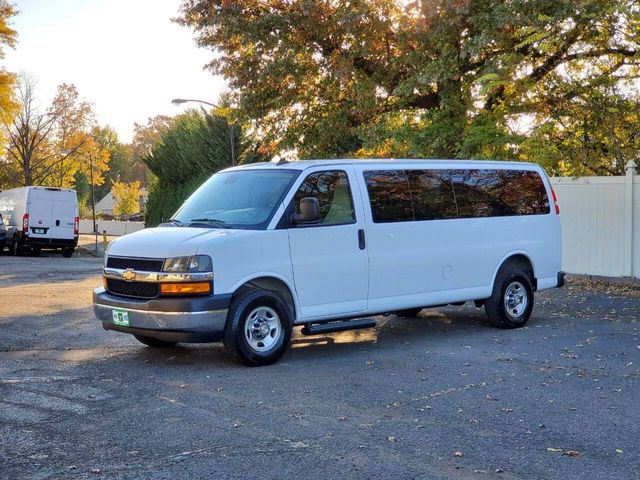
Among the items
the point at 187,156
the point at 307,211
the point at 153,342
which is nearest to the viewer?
the point at 307,211

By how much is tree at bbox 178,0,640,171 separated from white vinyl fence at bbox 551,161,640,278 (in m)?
0.85

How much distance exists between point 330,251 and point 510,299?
10.7 feet

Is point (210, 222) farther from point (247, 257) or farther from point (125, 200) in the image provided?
point (125, 200)

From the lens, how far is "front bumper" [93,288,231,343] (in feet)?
25.1

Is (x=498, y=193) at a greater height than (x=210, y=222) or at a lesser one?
greater

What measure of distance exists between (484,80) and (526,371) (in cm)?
998

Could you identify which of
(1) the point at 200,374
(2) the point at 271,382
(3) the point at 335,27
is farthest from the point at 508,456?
(3) the point at 335,27

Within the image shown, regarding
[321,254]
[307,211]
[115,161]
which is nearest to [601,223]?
[321,254]

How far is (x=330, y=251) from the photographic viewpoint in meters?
8.65

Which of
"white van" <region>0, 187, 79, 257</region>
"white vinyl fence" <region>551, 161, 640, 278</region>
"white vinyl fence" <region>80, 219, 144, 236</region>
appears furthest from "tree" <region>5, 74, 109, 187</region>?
"white vinyl fence" <region>551, 161, 640, 278</region>

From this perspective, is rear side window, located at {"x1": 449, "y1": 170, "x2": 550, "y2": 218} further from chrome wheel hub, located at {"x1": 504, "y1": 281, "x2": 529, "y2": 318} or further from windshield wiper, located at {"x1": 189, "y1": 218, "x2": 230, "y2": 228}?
windshield wiper, located at {"x1": 189, "y1": 218, "x2": 230, "y2": 228}

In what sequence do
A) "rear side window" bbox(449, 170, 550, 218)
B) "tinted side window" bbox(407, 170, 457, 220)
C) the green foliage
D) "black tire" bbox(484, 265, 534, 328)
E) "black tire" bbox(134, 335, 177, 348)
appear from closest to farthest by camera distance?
1. "black tire" bbox(134, 335, 177, 348)
2. "tinted side window" bbox(407, 170, 457, 220)
3. "rear side window" bbox(449, 170, 550, 218)
4. "black tire" bbox(484, 265, 534, 328)
5. the green foliage

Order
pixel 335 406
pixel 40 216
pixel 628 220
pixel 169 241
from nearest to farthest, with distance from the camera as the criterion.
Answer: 1. pixel 335 406
2. pixel 169 241
3. pixel 628 220
4. pixel 40 216

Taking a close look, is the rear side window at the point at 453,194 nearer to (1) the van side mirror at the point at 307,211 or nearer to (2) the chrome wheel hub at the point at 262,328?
(1) the van side mirror at the point at 307,211
